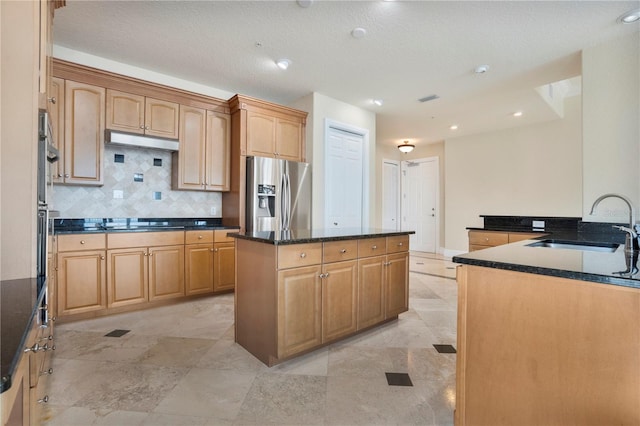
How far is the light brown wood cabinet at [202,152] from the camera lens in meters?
3.70

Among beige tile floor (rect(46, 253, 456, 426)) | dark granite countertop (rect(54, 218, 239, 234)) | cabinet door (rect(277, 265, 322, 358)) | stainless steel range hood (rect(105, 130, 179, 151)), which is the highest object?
stainless steel range hood (rect(105, 130, 179, 151))

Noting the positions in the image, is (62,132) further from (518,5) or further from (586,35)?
(586,35)

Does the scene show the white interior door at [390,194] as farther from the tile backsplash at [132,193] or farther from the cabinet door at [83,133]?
the cabinet door at [83,133]

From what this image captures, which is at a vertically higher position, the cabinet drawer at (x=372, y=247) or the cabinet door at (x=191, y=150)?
the cabinet door at (x=191, y=150)

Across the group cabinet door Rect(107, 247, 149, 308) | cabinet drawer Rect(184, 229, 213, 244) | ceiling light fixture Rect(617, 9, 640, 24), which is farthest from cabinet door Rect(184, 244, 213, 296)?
ceiling light fixture Rect(617, 9, 640, 24)

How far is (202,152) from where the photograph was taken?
12.6 feet

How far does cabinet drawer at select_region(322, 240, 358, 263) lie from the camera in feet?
7.37

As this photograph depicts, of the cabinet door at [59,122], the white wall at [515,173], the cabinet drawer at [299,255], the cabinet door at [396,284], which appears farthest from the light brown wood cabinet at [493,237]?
the cabinet door at [59,122]

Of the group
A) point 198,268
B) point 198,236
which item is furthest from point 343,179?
point 198,268

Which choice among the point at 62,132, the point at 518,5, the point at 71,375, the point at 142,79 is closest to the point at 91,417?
the point at 71,375

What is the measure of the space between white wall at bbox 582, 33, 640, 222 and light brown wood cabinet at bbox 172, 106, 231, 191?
13.0 ft

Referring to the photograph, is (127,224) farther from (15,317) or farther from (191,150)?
(15,317)

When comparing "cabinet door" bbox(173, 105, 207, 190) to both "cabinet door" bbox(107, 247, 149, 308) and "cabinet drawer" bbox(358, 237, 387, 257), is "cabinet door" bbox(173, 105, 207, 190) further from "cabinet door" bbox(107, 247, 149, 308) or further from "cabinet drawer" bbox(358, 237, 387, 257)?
"cabinet drawer" bbox(358, 237, 387, 257)

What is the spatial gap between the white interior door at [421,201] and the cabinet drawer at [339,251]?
5423 millimetres
